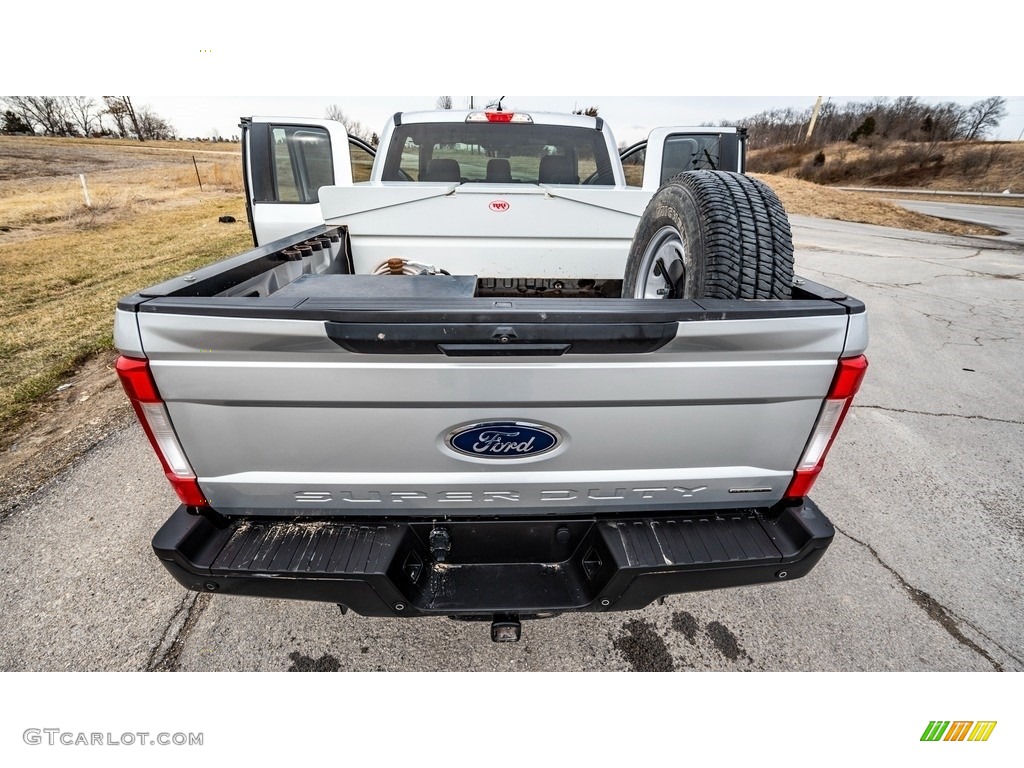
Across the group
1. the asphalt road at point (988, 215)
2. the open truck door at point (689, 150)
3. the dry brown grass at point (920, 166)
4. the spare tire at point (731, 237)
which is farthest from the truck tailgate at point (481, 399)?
the dry brown grass at point (920, 166)

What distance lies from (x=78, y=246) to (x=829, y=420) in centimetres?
1382

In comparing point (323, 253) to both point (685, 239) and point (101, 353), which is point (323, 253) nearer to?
point (685, 239)

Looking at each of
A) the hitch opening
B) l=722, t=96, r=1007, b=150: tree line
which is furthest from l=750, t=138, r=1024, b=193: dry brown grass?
the hitch opening

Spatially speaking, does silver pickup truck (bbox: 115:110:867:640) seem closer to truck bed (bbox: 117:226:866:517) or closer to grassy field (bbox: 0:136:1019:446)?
truck bed (bbox: 117:226:866:517)

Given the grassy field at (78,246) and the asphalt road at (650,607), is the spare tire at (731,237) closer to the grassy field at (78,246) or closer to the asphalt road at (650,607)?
the asphalt road at (650,607)

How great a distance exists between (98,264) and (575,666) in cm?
1091

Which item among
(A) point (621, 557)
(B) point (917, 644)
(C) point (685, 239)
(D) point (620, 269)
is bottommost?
(B) point (917, 644)

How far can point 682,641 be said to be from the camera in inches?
86.3

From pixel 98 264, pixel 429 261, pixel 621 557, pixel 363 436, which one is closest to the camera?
pixel 363 436

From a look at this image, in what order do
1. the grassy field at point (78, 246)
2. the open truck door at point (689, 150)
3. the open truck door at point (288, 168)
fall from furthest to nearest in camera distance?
the grassy field at point (78, 246), the open truck door at point (689, 150), the open truck door at point (288, 168)

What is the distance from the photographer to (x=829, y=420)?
159 cm

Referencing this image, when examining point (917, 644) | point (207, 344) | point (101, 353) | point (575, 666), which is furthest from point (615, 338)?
point (101, 353)
